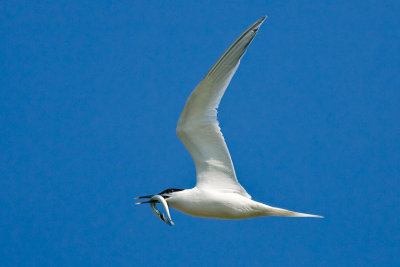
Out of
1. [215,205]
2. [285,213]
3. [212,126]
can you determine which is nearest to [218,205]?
[215,205]

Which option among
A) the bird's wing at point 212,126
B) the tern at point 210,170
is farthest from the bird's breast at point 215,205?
the bird's wing at point 212,126

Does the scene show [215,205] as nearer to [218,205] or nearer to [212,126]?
[218,205]

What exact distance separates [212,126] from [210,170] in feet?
2.28

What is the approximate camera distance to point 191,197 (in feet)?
29.3

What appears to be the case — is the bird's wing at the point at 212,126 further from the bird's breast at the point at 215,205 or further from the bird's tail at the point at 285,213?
the bird's tail at the point at 285,213

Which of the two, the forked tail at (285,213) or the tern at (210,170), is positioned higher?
the tern at (210,170)

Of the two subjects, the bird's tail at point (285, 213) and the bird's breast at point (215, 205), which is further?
the bird's breast at point (215, 205)

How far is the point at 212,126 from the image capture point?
28.2 feet

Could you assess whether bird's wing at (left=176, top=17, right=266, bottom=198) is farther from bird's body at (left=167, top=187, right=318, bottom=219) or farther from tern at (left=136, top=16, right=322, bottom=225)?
bird's body at (left=167, top=187, right=318, bottom=219)

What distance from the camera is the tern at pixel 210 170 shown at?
8258 mm

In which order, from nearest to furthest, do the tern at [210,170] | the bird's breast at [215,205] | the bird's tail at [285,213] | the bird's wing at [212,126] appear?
1. the bird's wing at [212,126]
2. the tern at [210,170]
3. the bird's tail at [285,213]
4. the bird's breast at [215,205]

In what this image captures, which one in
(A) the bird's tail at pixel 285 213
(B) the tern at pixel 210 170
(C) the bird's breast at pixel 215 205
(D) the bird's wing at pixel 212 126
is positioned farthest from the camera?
(C) the bird's breast at pixel 215 205

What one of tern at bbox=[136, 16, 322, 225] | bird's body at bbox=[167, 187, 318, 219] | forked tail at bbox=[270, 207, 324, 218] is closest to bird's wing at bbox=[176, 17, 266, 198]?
tern at bbox=[136, 16, 322, 225]

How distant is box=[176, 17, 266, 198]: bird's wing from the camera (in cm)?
804
